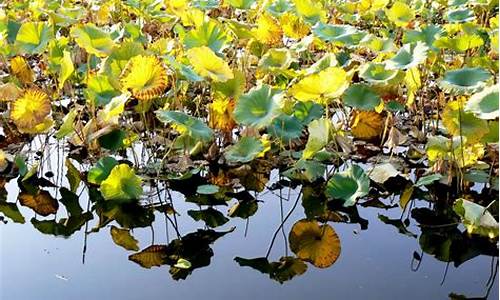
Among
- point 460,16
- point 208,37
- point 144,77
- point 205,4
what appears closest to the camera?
point 144,77

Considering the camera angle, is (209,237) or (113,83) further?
(113,83)

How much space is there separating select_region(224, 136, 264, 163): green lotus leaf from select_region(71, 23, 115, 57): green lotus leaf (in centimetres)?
45

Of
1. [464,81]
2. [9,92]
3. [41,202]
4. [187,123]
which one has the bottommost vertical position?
[41,202]

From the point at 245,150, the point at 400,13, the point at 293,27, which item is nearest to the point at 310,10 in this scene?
the point at 293,27

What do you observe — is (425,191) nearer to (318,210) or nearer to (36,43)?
(318,210)

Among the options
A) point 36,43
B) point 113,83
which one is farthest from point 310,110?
point 36,43

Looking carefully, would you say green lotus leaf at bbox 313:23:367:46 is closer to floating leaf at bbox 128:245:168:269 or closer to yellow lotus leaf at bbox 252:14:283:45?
yellow lotus leaf at bbox 252:14:283:45

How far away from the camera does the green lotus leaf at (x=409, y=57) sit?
1.91 meters

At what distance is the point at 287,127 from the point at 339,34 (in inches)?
16.1

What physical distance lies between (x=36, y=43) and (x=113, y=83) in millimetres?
481

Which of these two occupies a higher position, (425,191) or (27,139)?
(425,191)

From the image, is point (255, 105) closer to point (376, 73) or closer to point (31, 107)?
point (376, 73)

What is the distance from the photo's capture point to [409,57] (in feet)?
6.43

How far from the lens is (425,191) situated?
1.94 m
